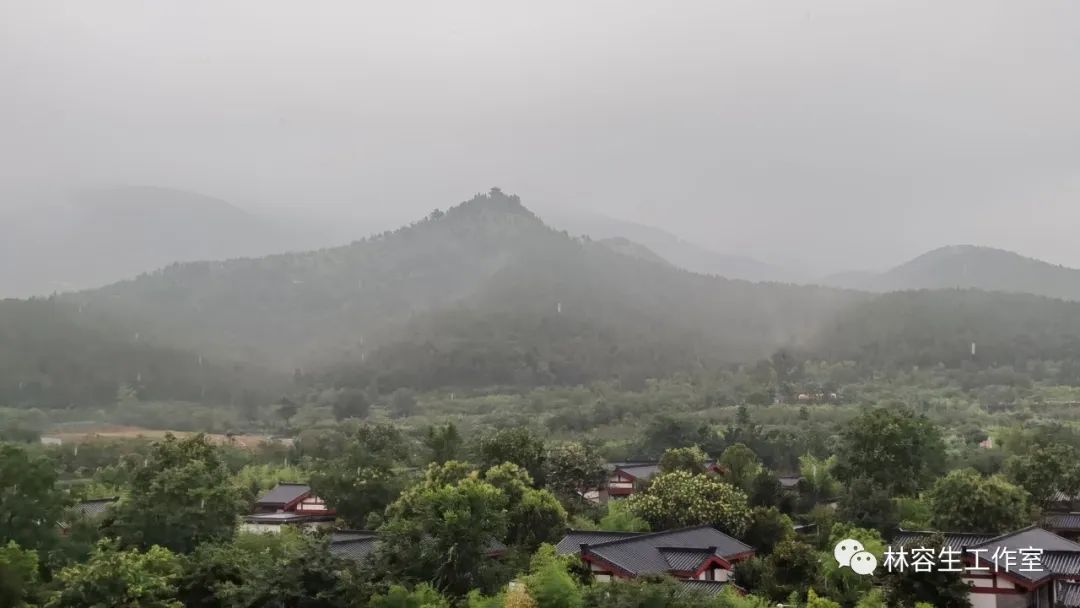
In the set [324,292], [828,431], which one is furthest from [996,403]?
[324,292]

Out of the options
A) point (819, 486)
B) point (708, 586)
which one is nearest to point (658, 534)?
point (708, 586)

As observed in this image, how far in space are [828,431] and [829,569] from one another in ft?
154

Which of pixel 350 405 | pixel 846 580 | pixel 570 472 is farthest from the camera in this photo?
pixel 350 405

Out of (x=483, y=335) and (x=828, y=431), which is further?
(x=483, y=335)

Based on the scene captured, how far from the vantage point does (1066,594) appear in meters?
26.6

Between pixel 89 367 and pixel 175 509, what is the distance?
191ft

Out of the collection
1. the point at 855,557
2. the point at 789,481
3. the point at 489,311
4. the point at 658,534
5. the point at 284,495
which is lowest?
the point at 789,481

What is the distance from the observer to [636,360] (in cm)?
15238

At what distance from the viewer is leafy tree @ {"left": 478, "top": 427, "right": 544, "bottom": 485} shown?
42.4 m

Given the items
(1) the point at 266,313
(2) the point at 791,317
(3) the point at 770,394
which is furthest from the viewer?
(2) the point at 791,317

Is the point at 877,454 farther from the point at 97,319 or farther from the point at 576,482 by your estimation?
the point at 97,319

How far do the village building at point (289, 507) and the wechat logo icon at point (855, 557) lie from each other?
2554 cm

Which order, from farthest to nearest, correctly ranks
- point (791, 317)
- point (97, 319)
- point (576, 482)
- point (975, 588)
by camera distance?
point (791, 317)
point (97, 319)
point (576, 482)
point (975, 588)

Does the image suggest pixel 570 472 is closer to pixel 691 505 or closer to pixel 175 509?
pixel 691 505
